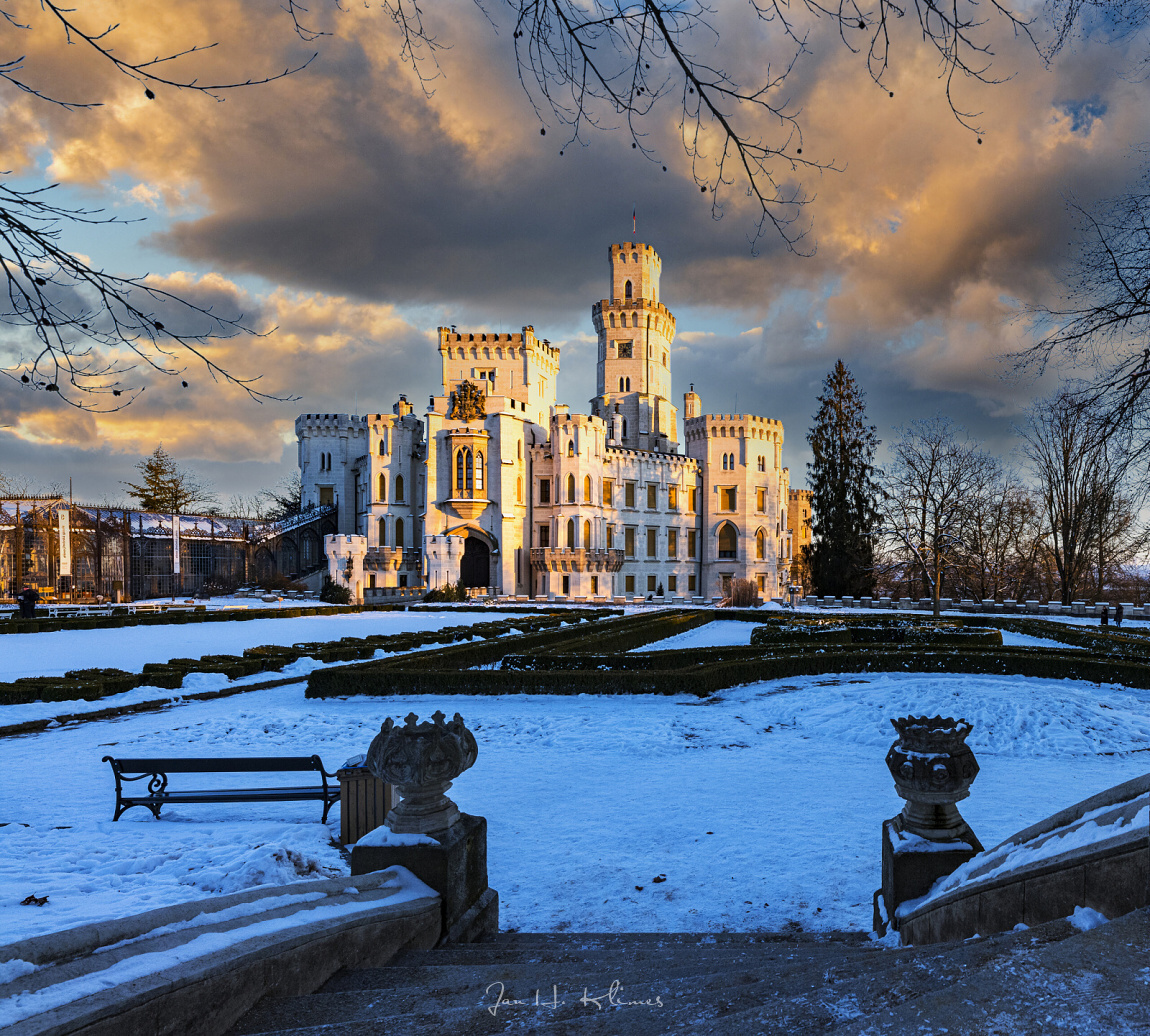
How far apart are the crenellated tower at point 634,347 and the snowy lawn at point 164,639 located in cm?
2804

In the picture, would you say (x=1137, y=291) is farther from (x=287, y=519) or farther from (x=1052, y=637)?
(x=287, y=519)

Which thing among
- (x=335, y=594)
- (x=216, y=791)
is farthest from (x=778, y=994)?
(x=335, y=594)

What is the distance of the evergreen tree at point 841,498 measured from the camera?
4050cm

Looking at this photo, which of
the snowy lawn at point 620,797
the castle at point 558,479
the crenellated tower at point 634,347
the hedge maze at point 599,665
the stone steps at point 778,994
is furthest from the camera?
the crenellated tower at point 634,347

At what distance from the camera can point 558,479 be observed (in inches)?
1837

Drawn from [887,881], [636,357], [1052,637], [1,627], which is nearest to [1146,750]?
[887,881]

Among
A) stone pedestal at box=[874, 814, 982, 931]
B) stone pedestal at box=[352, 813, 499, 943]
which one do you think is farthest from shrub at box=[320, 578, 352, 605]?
stone pedestal at box=[874, 814, 982, 931]

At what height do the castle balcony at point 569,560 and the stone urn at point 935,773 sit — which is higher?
the castle balcony at point 569,560

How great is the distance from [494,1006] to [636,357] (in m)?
53.9

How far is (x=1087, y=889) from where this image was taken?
256 cm

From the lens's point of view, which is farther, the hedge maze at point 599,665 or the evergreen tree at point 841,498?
the evergreen tree at point 841,498

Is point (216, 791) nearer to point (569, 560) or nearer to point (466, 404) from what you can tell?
point (569, 560)

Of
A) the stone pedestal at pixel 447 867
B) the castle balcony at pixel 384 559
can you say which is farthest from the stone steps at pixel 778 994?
the castle balcony at pixel 384 559

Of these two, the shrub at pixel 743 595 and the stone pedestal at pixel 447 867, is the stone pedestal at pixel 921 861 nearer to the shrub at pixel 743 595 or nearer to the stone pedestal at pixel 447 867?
the stone pedestal at pixel 447 867
